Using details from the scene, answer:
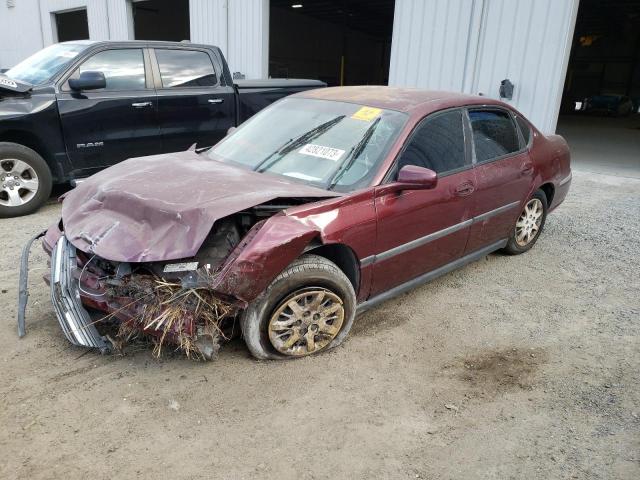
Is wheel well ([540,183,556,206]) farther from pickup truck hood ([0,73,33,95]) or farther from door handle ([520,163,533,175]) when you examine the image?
pickup truck hood ([0,73,33,95])

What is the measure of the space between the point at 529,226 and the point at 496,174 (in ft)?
3.68

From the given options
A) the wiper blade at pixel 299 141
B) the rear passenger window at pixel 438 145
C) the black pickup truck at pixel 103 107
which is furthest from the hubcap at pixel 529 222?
the black pickup truck at pixel 103 107

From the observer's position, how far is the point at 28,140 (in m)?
5.64

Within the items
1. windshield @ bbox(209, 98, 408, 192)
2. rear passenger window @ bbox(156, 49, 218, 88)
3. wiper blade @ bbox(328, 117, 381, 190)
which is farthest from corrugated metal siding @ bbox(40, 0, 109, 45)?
wiper blade @ bbox(328, 117, 381, 190)

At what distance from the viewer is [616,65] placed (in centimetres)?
3278

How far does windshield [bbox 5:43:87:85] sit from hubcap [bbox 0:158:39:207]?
102cm

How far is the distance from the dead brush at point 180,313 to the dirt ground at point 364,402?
0.29 meters

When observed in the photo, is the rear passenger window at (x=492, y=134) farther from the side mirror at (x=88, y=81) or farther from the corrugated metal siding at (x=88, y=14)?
the corrugated metal siding at (x=88, y=14)

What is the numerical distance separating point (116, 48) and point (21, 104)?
133cm

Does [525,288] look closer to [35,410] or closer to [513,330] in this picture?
[513,330]

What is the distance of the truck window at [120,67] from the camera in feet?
19.8

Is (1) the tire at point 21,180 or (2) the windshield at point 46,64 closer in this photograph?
(1) the tire at point 21,180

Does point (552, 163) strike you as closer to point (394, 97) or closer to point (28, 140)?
point (394, 97)

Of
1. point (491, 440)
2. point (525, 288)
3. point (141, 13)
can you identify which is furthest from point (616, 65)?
point (491, 440)
